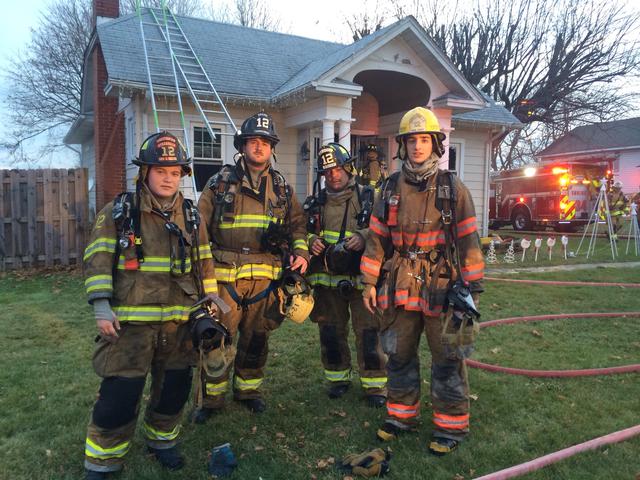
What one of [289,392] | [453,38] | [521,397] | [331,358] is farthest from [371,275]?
[453,38]

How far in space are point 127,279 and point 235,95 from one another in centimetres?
805

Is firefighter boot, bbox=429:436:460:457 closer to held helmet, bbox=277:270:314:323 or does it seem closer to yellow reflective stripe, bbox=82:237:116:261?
held helmet, bbox=277:270:314:323

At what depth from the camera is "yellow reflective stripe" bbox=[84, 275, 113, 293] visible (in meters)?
2.73

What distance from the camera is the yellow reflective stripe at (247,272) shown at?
11.7 feet

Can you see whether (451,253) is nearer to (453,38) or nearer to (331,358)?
(331,358)

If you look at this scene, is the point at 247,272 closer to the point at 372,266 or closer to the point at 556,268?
the point at 372,266

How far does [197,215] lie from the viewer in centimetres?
313

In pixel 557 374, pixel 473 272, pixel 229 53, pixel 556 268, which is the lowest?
pixel 557 374

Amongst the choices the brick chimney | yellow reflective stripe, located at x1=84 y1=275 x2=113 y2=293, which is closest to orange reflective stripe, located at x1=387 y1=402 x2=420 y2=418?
yellow reflective stripe, located at x1=84 y1=275 x2=113 y2=293

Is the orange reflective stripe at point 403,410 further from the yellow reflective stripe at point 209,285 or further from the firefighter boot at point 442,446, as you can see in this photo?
the yellow reflective stripe at point 209,285

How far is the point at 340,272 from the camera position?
4.06 metres

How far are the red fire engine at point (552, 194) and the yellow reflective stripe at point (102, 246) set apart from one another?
55.8 feet

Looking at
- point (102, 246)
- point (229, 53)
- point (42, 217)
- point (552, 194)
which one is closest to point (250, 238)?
point (102, 246)

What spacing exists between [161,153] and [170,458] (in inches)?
74.9
